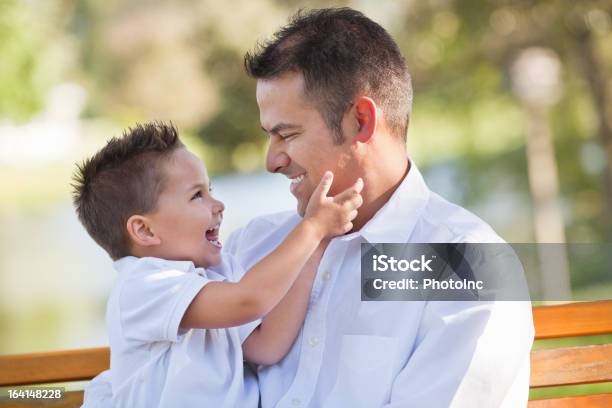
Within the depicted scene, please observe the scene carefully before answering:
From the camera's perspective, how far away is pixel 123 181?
1815mm

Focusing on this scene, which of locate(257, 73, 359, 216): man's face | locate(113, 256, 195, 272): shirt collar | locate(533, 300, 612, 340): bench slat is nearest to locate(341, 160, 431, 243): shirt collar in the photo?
locate(257, 73, 359, 216): man's face

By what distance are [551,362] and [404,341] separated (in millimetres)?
584

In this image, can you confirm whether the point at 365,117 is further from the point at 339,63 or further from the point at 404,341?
the point at 404,341

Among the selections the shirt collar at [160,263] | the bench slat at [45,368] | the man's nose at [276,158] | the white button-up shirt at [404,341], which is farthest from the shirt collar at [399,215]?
the bench slat at [45,368]

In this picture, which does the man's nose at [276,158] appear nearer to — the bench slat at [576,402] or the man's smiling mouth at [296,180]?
the man's smiling mouth at [296,180]

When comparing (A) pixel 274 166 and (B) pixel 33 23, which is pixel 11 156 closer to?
(B) pixel 33 23

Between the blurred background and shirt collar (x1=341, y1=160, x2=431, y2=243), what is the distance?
6.11 metres

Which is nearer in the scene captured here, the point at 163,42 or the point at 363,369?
the point at 363,369

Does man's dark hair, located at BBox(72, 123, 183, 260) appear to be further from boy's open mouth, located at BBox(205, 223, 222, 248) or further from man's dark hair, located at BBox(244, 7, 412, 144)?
man's dark hair, located at BBox(244, 7, 412, 144)

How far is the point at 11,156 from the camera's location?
1047cm

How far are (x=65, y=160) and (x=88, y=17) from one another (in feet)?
6.56

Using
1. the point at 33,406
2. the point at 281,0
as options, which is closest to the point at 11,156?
the point at 281,0

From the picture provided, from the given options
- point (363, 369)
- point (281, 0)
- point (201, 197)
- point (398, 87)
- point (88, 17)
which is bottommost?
point (363, 369)

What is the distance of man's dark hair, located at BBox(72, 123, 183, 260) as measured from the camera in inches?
71.3
